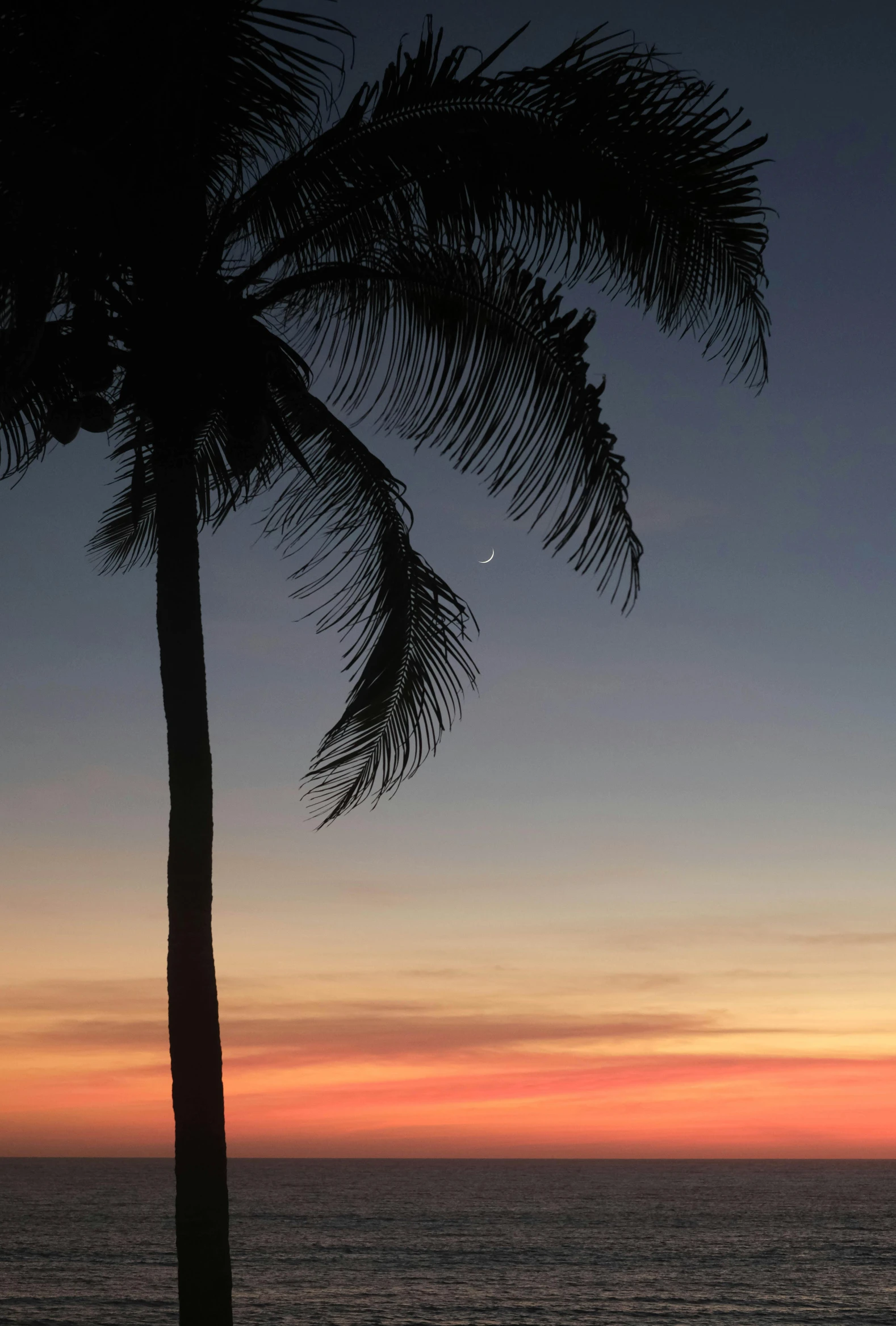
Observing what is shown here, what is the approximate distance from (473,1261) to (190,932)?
7604cm

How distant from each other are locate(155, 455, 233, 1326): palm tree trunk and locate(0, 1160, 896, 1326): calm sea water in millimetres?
49423

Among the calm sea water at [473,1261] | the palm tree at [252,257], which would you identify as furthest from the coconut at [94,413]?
the calm sea water at [473,1261]

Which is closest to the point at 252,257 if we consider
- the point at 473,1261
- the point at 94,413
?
the point at 94,413

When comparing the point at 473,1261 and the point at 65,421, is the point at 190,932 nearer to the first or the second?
the point at 65,421

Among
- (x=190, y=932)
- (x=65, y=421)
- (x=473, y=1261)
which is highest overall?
(x=65, y=421)

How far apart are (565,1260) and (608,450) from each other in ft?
252

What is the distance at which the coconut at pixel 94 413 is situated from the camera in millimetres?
7254

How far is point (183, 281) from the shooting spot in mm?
7062

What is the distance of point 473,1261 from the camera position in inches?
2916

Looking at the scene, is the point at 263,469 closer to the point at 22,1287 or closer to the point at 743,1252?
the point at 22,1287

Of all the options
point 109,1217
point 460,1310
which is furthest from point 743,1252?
point 109,1217

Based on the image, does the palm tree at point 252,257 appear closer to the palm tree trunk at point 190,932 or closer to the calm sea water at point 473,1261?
the palm tree trunk at point 190,932

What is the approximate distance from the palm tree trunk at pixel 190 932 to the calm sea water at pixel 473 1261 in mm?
49423

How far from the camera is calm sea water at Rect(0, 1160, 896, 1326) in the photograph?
53.8 m
